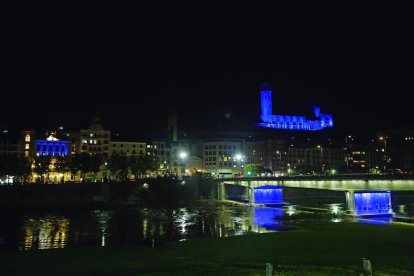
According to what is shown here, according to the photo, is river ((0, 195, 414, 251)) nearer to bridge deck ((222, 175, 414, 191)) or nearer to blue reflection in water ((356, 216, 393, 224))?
blue reflection in water ((356, 216, 393, 224))

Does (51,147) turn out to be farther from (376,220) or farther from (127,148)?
(376,220)

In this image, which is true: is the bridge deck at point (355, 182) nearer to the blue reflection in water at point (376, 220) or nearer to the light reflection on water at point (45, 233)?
the blue reflection in water at point (376, 220)

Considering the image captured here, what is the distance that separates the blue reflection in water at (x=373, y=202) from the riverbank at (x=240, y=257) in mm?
25657

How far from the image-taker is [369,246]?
37.4 meters

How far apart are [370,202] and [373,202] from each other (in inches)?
20.8

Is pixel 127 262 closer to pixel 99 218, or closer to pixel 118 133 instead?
pixel 99 218

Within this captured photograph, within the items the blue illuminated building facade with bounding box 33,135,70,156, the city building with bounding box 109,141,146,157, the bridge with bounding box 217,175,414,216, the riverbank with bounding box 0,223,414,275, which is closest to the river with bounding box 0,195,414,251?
the bridge with bounding box 217,175,414,216

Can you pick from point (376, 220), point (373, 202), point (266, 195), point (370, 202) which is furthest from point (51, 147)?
point (376, 220)

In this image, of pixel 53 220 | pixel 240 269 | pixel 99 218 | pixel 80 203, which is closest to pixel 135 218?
pixel 99 218

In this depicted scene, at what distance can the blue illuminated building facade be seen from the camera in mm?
136125

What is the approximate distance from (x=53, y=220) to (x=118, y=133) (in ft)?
320

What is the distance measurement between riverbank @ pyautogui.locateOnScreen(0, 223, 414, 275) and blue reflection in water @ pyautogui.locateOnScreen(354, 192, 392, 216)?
25657 mm

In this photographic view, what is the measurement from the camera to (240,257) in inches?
1324

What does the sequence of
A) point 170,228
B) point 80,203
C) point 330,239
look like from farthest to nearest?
point 80,203 < point 170,228 < point 330,239
